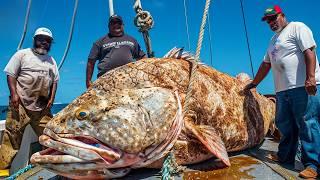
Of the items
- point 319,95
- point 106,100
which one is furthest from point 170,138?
point 319,95

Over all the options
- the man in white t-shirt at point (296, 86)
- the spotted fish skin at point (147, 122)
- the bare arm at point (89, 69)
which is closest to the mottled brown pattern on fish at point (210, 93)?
the spotted fish skin at point (147, 122)

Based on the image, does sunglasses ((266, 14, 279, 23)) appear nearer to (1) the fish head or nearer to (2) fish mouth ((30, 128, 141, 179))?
(1) the fish head

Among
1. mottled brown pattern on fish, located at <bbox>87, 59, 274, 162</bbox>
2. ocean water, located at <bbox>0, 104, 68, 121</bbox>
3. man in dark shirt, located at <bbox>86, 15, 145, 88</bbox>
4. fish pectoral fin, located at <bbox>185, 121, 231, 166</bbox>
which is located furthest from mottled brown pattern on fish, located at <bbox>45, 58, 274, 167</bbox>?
ocean water, located at <bbox>0, 104, 68, 121</bbox>

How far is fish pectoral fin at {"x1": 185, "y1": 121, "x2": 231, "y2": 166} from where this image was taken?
11.0ft

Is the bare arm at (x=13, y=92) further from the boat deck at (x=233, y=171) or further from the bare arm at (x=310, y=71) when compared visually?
the bare arm at (x=310, y=71)

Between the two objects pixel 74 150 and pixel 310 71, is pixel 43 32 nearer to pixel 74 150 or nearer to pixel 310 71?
pixel 74 150

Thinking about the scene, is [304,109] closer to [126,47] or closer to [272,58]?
[272,58]

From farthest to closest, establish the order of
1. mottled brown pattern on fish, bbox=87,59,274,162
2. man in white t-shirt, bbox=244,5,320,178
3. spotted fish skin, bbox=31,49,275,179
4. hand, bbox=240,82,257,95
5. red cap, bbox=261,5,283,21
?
hand, bbox=240,82,257,95, red cap, bbox=261,5,283,21, mottled brown pattern on fish, bbox=87,59,274,162, man in white t-shirt, bbox=244,5,320,178, spotted fish skin, bbox=31,49,275,179

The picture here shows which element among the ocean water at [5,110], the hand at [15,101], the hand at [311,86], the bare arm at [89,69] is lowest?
the ocean water at [5,110]

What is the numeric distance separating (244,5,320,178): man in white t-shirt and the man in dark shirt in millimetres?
2478

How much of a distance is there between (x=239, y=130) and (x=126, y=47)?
251 cm

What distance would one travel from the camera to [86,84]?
5531mm

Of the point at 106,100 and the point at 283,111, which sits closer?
the point at 106,100

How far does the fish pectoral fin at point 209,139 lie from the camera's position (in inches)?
132
